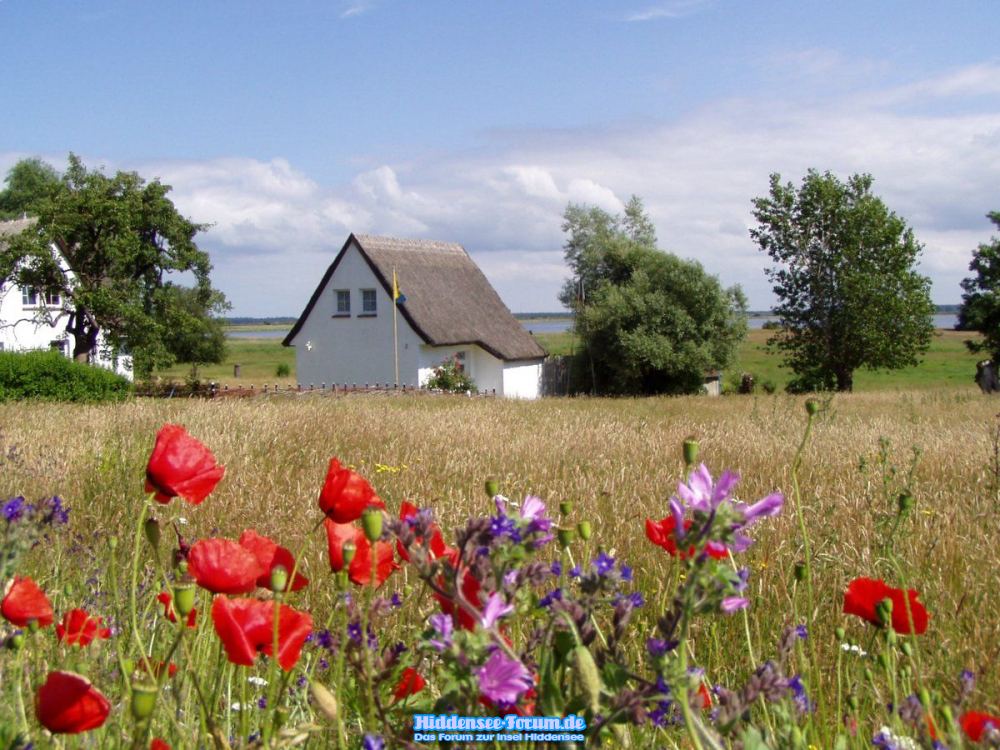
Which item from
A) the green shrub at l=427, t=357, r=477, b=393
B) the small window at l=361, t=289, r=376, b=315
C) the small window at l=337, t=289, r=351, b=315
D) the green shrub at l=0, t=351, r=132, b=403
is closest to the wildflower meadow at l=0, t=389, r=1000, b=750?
the green shrub at l=0, t=351, r=132, b=403

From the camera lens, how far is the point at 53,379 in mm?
17719

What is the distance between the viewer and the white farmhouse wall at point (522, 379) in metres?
30.1

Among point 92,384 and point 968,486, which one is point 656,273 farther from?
point 968,486

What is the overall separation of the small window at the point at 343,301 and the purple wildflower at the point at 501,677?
91.6ft

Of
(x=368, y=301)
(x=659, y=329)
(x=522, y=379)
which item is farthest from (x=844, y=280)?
(x=368, y=301)

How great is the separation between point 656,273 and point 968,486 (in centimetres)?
2872

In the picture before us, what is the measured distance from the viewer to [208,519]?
429 centimetres

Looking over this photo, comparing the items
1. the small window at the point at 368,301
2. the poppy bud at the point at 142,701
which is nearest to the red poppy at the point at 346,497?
the poppy bud at the point at 142,701

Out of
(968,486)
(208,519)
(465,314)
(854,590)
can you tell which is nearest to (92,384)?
(465,314)

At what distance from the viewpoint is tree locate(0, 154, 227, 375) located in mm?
26547

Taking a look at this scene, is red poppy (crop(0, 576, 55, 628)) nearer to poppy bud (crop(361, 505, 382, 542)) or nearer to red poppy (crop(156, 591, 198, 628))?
red poppy (crop(156, 591, 198, 628))

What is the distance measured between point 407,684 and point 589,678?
48 cm

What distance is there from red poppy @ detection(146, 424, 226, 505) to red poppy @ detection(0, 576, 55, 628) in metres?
0.23

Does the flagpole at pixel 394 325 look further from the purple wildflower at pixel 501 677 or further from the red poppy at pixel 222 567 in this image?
the purple wildflower at pixel 501 677
